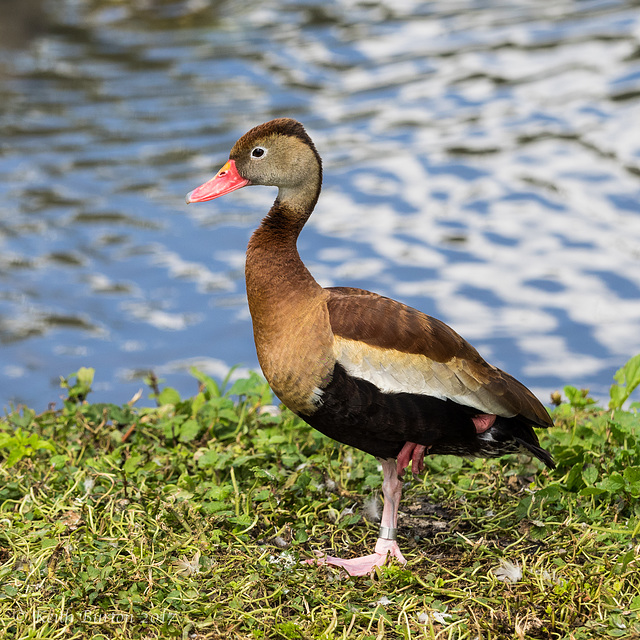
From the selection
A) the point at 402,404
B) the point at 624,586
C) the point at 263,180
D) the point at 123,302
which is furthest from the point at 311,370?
the point at 123,302

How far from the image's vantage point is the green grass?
332 centimetres

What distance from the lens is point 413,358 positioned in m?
3.51

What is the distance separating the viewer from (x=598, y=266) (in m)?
7.44

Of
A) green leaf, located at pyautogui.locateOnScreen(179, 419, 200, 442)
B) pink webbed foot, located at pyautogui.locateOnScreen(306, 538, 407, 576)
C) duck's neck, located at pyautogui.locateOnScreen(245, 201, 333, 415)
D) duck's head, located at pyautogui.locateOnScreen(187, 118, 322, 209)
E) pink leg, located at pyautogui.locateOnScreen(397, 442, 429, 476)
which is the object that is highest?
duck's head, located at pyautogui.locateOnScreen(187, 118, 322, 209)

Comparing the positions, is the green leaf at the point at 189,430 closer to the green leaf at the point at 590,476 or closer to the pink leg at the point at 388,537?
the pink leg at the point at 388,537

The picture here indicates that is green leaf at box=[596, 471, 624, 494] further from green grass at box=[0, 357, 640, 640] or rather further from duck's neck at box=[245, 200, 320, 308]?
duck's neck at box=[245, 200, 320, 308]

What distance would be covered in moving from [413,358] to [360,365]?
0.23 m

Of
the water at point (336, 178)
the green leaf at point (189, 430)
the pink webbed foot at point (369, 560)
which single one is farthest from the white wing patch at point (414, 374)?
the water at point (336, 178)

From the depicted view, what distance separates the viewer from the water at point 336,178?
705cm

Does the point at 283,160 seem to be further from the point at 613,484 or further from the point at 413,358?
the point at 613,484

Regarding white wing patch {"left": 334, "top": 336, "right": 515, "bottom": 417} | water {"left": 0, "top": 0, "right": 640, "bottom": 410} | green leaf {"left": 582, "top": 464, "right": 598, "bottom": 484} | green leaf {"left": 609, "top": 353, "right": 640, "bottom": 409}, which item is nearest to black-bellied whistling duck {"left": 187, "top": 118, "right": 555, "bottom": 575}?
white wing patch {"left": 334, "top": 336, "right": 515, "bottom": 417}

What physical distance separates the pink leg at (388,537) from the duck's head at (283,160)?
1.18 m

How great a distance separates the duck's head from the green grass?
→ 4.12ft

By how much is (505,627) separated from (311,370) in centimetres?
117
